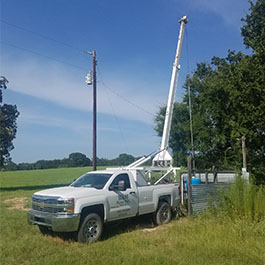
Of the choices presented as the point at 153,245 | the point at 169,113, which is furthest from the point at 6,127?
the point at 153,245

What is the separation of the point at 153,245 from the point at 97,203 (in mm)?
1718

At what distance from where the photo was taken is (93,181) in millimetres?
8383

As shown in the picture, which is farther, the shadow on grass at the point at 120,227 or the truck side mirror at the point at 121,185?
the truck side mirror at the point at 121,185

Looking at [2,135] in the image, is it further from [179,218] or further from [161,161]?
[179,218]

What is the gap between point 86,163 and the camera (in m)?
80.8

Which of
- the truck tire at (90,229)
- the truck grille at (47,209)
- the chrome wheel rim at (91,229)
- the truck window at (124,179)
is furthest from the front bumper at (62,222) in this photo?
the truck window at (124,179)

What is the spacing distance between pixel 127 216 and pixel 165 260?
2678 mm

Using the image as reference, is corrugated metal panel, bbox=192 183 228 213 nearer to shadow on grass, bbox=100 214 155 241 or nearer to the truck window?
shadow on grass, bbox=100 214 155 241

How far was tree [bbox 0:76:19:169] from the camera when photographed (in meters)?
22.7

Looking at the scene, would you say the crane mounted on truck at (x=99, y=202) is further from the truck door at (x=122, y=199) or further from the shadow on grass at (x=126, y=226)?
the shadow on grass at (x=126, y=226)

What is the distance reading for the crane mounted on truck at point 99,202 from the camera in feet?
22.4

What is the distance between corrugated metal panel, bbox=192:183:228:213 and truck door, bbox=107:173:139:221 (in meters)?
2.18

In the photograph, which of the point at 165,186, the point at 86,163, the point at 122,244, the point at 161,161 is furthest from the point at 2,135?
the point at 86,163

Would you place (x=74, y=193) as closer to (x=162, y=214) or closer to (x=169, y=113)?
(x=162, y=214)
